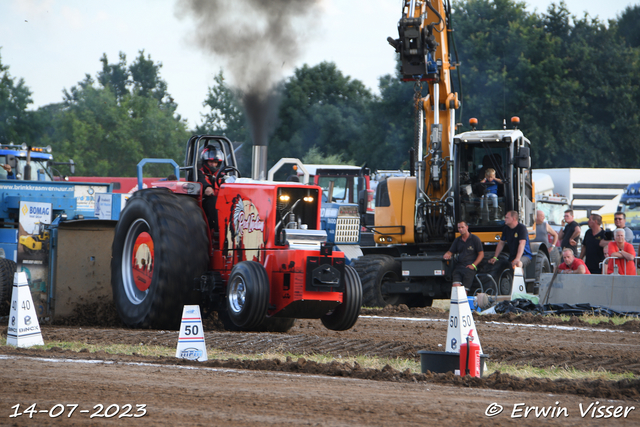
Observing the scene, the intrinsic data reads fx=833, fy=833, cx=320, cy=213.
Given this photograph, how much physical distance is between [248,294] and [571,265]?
7244mm

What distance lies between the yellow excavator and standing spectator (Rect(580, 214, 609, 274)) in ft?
3.33

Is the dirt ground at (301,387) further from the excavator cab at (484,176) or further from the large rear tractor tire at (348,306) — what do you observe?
the excavator cab at (484,176)

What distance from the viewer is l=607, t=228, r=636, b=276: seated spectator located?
13.6 m

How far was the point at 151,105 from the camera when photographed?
64.4 metres

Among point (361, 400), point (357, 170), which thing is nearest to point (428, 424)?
point (361, 400)

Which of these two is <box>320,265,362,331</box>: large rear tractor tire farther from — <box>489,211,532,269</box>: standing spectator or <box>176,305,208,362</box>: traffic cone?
<box>489,211,532,269</box>: standing spectator

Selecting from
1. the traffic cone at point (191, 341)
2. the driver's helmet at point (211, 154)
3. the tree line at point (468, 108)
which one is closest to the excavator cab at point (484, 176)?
the driver's helmet at point (211, 154)

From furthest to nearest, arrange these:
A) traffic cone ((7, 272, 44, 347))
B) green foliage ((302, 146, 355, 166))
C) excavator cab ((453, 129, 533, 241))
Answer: green foliage ((302, 146, 355, 166)), excavator cab ((453, 129, 533, 241)), traffic cone ((7, 272, 44, 347))

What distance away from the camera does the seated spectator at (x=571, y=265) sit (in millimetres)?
13883

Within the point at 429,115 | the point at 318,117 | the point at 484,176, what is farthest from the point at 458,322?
the point at 318,117

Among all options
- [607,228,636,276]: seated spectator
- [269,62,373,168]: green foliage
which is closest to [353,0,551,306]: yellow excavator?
[607,228,636,276]: seated spectator

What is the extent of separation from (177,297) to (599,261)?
334 inches

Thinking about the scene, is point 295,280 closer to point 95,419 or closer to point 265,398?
point 265,398

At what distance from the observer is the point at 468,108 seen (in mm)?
46750
